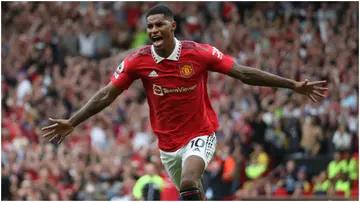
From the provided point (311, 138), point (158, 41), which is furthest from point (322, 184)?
point (158, 41)

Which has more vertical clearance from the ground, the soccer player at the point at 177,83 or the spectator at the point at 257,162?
the soccer player at the point at 177,83

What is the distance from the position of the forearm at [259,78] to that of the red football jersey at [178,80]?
107mm

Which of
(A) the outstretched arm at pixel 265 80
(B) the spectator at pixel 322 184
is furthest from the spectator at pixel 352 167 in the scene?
(A) the outstretched arm at pixel 265 80

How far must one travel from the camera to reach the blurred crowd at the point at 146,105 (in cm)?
1816

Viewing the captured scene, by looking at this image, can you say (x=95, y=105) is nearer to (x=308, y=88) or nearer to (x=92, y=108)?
(x=92, y=108)

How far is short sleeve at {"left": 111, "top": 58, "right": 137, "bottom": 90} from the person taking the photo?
9617 mm

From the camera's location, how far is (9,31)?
25.0m

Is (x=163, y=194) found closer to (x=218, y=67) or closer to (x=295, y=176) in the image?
(x=295, y=176)

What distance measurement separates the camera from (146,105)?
2170 cm

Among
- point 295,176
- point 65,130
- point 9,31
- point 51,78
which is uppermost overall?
point 9,31

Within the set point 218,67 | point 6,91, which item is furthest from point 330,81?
point 218,67

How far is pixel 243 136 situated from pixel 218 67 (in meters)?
10.1

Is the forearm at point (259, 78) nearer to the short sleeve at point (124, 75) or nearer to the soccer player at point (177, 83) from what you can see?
the soccer player at point (177, 83)

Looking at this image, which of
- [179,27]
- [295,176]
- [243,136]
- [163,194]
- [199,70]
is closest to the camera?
[199,70]
